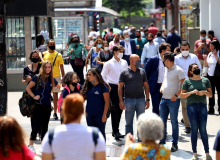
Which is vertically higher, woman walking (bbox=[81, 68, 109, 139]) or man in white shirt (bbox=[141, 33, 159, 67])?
man in white shirt (bbox=[141, 33, 159, 67])

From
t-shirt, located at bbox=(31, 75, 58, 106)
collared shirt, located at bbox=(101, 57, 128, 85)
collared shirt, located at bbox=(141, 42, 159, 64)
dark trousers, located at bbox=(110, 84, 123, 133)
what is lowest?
dark trousers, located at bbox=(110, 84, 123, 133)

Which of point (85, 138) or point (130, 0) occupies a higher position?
point (130, 0)

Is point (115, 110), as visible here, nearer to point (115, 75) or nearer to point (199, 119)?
point (115, 75)

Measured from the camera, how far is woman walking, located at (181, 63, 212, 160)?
7.38 metres

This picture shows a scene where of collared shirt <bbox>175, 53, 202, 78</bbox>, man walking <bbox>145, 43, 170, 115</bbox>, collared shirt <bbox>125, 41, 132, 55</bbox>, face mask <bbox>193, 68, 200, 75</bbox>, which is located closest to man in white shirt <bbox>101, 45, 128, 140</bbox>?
man walking <bbox>145, 43, 170, 115</bbox>

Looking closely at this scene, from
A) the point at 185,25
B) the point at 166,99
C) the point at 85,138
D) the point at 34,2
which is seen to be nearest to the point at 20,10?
the point at 34,2

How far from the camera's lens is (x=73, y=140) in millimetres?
4023

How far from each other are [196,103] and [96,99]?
160 centimetres

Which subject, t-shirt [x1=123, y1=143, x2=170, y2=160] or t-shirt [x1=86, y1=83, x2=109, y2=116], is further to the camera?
t-shirt [x1=86, y1=83, x2=109, y2=116]

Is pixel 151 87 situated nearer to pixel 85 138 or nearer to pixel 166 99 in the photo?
pixel 166 99

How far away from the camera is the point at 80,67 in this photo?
14.5 metres

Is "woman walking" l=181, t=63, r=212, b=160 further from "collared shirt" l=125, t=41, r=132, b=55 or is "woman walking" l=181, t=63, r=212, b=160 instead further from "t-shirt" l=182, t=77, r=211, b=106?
"collared shirt" l=125, t=41, r=132, b=55

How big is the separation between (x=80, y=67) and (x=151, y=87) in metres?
5.56

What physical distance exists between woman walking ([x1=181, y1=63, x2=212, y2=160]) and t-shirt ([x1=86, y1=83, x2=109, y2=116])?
134cm
